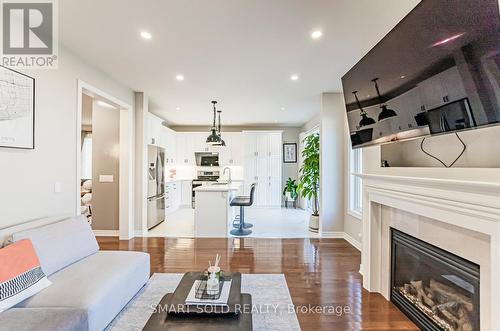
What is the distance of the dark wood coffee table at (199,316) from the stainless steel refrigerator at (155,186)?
3761mm

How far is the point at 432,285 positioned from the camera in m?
2.13

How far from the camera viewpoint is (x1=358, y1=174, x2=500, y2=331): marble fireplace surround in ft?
4.43

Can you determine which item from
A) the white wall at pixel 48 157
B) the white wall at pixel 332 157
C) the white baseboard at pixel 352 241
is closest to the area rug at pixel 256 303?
the white wall at pixel 48 157

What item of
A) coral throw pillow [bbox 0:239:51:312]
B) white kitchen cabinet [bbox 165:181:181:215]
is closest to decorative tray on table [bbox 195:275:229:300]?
coral throw pillow [bbox 0:239:51:312]

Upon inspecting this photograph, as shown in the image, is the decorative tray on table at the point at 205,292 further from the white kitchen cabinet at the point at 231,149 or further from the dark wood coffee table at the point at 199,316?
the white kitchen cabinet at the point at 231,149

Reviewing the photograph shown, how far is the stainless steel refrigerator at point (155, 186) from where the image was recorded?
5.27 meters

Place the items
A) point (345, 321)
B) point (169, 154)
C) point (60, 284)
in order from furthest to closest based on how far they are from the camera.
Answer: point (169, 154)
point (345, 321)
point (60, 284)

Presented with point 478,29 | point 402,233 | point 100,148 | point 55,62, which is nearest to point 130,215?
point 100,148

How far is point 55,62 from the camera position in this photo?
2938 mm

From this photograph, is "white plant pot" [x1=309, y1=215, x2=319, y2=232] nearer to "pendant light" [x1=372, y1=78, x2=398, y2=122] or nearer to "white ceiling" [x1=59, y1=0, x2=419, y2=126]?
"white ceiling" [x1=59, y1=0, x2=419, y2=126]

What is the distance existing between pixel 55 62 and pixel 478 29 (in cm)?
385

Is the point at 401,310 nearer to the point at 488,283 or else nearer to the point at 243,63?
the point at 488,283

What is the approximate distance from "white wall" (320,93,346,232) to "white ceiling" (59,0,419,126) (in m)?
0.33

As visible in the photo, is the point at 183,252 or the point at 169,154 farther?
the point at 169,154
